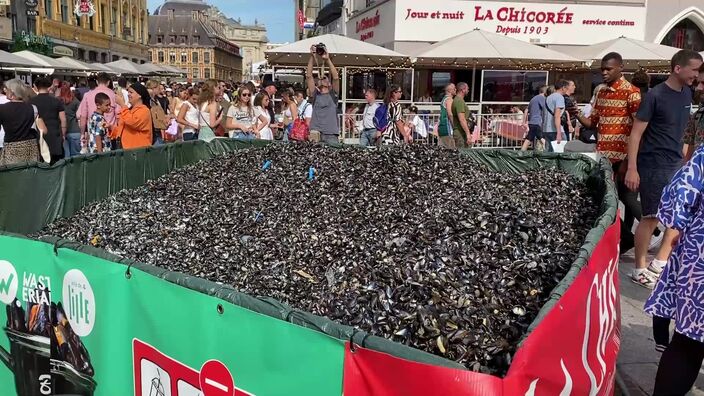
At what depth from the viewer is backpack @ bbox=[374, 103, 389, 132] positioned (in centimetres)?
924

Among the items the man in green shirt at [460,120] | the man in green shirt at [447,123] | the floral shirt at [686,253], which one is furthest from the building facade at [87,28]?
the floral shirt at [686,253]

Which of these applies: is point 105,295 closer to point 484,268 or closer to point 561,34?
point 484,268

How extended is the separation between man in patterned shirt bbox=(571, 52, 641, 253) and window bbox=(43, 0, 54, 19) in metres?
43.9

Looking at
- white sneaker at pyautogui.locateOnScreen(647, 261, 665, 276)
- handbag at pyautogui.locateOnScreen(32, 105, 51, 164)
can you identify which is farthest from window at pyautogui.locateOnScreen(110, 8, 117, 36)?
white sneaker at pyautogui.locateOnScreen(647, 261, 665, 276)

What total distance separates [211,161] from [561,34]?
15.7 metres

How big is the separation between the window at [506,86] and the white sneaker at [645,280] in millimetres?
12521

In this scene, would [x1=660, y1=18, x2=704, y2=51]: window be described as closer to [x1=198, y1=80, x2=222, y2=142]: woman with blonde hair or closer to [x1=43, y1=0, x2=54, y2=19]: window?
[x1=198, y1=80, x2=222, y2=142]: woman with blonde hair

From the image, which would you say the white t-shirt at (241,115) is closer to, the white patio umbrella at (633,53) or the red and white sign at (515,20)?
the red and white sign at (515,20)

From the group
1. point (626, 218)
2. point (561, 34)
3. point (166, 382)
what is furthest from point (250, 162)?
point (561, 34)

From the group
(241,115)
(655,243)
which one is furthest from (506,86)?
(655,243)

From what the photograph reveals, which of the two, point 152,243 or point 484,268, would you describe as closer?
point 484,268

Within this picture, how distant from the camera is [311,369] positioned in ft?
6.37

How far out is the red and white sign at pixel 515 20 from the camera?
18.2 meters

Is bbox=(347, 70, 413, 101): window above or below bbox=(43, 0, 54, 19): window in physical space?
below
